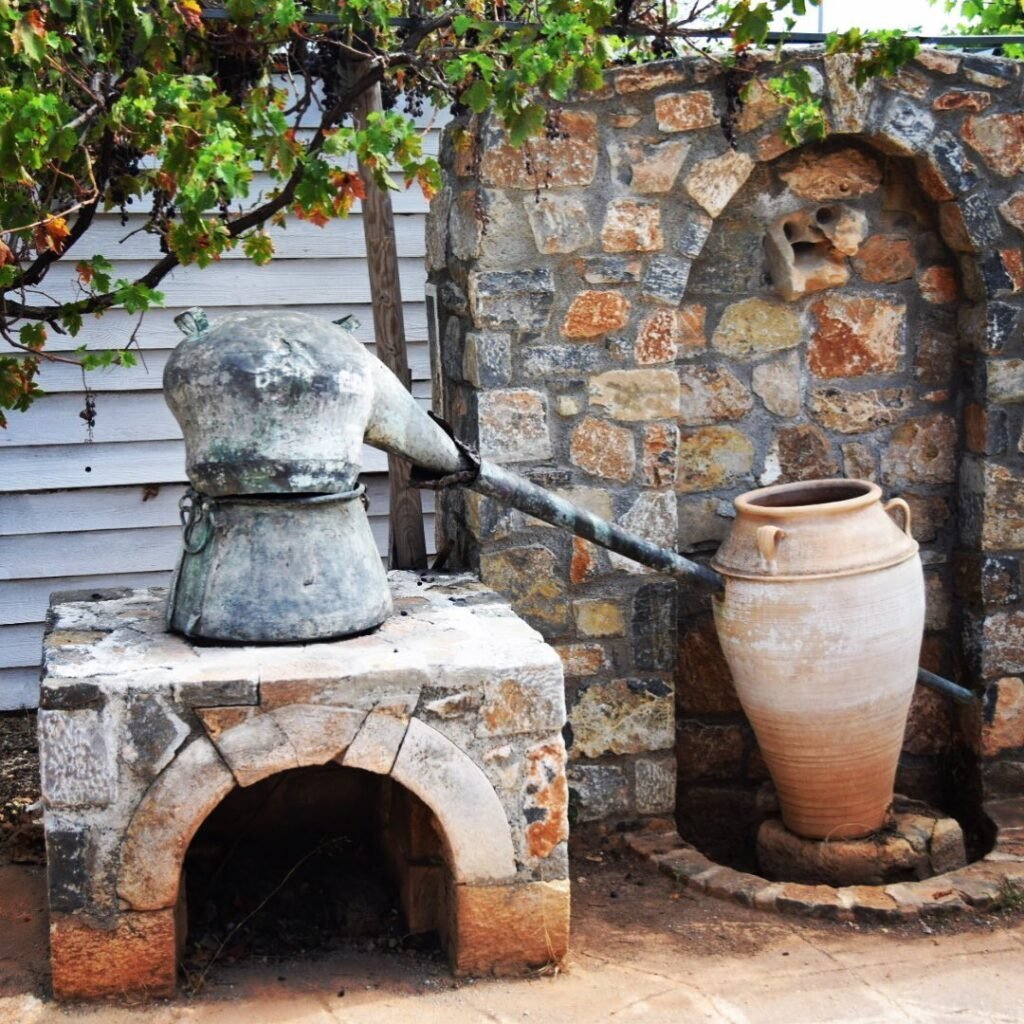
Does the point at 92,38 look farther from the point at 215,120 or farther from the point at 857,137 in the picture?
the point at 857,137

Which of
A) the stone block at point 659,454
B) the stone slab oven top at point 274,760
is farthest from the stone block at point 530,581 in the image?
the stone slab oven top at point 274,760

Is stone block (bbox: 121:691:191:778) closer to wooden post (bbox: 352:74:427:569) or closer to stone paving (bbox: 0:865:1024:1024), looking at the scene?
stone paving (bbox: 0:865:1024:1024)

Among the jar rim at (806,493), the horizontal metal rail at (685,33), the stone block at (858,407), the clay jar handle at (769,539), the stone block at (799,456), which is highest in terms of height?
the horizontal metal rail at (685,33)

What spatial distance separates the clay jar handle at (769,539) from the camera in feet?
12.4

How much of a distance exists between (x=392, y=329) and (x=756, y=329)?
3.54ft

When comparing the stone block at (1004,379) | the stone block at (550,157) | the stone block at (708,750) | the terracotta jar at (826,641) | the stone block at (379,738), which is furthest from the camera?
the stone block at (708,750)

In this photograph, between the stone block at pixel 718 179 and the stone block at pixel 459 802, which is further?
the stone block at pixel 718 179

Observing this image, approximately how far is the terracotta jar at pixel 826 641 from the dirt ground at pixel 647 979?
43cm

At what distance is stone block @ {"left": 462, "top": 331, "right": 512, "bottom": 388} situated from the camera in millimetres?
3941

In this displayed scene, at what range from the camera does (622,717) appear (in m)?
4.11

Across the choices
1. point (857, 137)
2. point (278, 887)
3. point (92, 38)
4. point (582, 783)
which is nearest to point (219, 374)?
point (92, 38)

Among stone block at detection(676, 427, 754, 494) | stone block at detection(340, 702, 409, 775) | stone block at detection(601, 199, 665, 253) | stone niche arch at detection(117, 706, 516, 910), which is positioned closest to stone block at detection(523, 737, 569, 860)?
stone niche arch at detection(117, 706, 516, 910)

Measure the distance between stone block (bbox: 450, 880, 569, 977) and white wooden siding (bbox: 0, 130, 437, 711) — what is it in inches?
90.6

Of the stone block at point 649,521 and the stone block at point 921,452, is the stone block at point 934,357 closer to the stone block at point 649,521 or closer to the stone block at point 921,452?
the stone block at point 921,452
